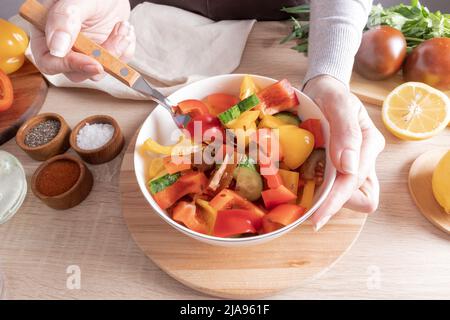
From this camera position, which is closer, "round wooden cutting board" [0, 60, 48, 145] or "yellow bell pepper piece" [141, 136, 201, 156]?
"yellow bell pepper piece" [141, 136, 201, 156]

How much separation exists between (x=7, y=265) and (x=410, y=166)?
1157 millimetres

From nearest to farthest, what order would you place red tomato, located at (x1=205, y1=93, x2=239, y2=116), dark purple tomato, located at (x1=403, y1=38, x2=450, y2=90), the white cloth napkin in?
red tomato, located at (x1=205, y1=93, x2=239, y2=116) < dark purple tomato, located at (x1=403, y1=38, x2=450, y2=90) < the white cloth napkin

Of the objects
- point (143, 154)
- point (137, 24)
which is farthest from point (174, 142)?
point (137, 24)

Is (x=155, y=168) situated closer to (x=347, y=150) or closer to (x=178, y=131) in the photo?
(x=178, y=131)

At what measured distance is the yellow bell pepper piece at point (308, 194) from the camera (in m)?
0.97

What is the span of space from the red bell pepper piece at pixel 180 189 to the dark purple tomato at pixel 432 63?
83cm

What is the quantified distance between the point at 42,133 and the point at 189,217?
1.97ft

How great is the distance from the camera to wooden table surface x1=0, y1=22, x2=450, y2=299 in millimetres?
992

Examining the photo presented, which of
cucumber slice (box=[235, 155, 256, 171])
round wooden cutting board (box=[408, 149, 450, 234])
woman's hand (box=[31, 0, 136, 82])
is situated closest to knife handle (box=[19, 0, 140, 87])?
woman's hand (box=[31, 0, 136, 82])

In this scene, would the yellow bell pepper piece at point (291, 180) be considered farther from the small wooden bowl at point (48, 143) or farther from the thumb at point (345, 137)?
the small wooden bowl at point (48, 143)

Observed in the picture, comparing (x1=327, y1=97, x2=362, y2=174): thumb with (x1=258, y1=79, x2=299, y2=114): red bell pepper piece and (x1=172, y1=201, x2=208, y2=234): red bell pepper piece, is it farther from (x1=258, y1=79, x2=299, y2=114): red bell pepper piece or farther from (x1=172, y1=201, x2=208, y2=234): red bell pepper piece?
(x1=172, y1=201, x2=208, y2=234): red bell pepper piece

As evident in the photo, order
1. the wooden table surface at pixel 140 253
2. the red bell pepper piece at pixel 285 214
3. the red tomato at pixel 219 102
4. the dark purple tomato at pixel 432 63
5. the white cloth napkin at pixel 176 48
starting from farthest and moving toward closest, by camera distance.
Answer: the white cloth napkin at pixel 176 48
the dark purple tomato at pixel 432 63
the red tomato at pixel 219 102
the wooden table surface at pixel 140 253
the red bell pepper piece at pixel 285 214

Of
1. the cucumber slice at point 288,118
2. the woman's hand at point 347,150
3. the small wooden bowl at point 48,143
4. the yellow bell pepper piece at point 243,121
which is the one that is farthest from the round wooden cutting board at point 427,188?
the small wooden bowl at point 48,143

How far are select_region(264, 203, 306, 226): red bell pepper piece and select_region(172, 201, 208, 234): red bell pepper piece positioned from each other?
16cm
